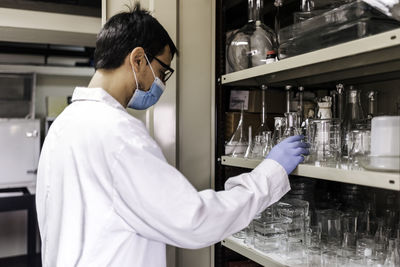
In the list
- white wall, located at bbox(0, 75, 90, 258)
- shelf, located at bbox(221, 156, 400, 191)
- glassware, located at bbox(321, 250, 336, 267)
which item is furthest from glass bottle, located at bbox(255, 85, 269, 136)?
white wall, located at bbox(0, 75, 90, 258)

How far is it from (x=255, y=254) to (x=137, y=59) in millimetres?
823

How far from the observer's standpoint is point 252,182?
109cm

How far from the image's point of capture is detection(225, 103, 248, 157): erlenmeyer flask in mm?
1571

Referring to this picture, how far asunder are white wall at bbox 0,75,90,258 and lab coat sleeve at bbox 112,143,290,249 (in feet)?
14.6

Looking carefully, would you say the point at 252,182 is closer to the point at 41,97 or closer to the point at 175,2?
the point at 175,2

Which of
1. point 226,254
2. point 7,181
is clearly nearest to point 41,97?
point 7,181

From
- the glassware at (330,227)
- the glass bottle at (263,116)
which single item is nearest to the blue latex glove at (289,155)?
the glassware at (330,227)

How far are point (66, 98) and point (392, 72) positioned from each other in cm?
450

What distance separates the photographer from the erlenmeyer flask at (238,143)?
157 cm

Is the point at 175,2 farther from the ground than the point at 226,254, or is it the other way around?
the point at 175,2

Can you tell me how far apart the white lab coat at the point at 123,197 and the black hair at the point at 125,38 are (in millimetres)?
177

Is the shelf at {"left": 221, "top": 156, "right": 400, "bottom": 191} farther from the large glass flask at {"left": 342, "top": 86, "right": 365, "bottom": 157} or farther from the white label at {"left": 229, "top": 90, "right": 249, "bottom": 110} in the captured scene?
the white label at {"left": 229, "top": 90, "right": 249, "bottom": 110}

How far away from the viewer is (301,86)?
1630mm

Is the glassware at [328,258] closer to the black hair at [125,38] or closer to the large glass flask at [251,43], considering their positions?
the large glass flask at [251,43]
